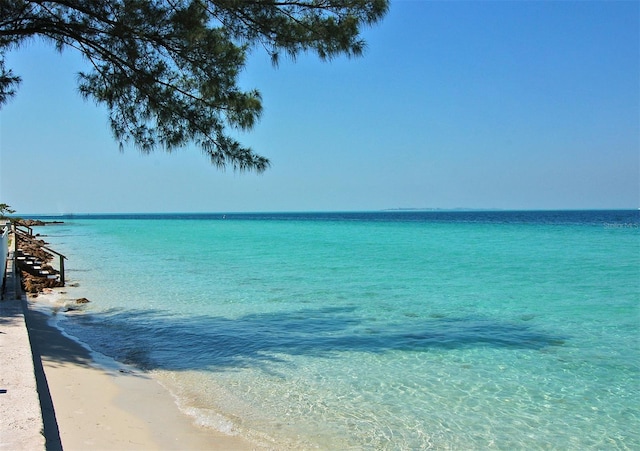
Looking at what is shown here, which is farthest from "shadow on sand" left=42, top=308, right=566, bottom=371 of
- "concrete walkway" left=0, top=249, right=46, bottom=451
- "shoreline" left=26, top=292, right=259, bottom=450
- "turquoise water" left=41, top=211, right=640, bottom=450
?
"concrete walkway" left=0, top=249, right=46, bottom=451

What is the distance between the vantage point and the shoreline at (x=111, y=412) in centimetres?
419

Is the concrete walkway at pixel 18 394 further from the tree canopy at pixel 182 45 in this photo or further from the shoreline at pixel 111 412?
the tree canopy at pixel 182 45

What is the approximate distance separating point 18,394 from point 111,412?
1.21 metres

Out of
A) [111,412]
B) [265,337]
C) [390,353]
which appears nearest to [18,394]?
[111,412]

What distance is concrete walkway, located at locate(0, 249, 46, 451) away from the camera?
9.77 ft

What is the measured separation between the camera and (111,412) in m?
4.83

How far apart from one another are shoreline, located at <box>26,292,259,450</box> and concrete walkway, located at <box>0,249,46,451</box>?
0.21m

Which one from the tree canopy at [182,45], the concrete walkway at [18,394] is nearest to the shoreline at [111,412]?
the concrete walkway at [18,394]

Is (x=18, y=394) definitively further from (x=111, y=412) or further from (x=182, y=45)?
(x=182, y=45)

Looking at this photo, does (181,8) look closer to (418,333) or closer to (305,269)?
(418,333)

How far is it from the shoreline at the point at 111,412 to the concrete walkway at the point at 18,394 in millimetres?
212

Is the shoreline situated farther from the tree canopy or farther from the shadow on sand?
the tree canopy

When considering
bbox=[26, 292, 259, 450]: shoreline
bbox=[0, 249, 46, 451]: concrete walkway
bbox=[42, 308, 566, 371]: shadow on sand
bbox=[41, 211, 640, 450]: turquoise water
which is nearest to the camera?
bbox=[0, 249, 46, 451]: concrete walkway

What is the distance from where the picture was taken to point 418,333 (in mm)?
8305
